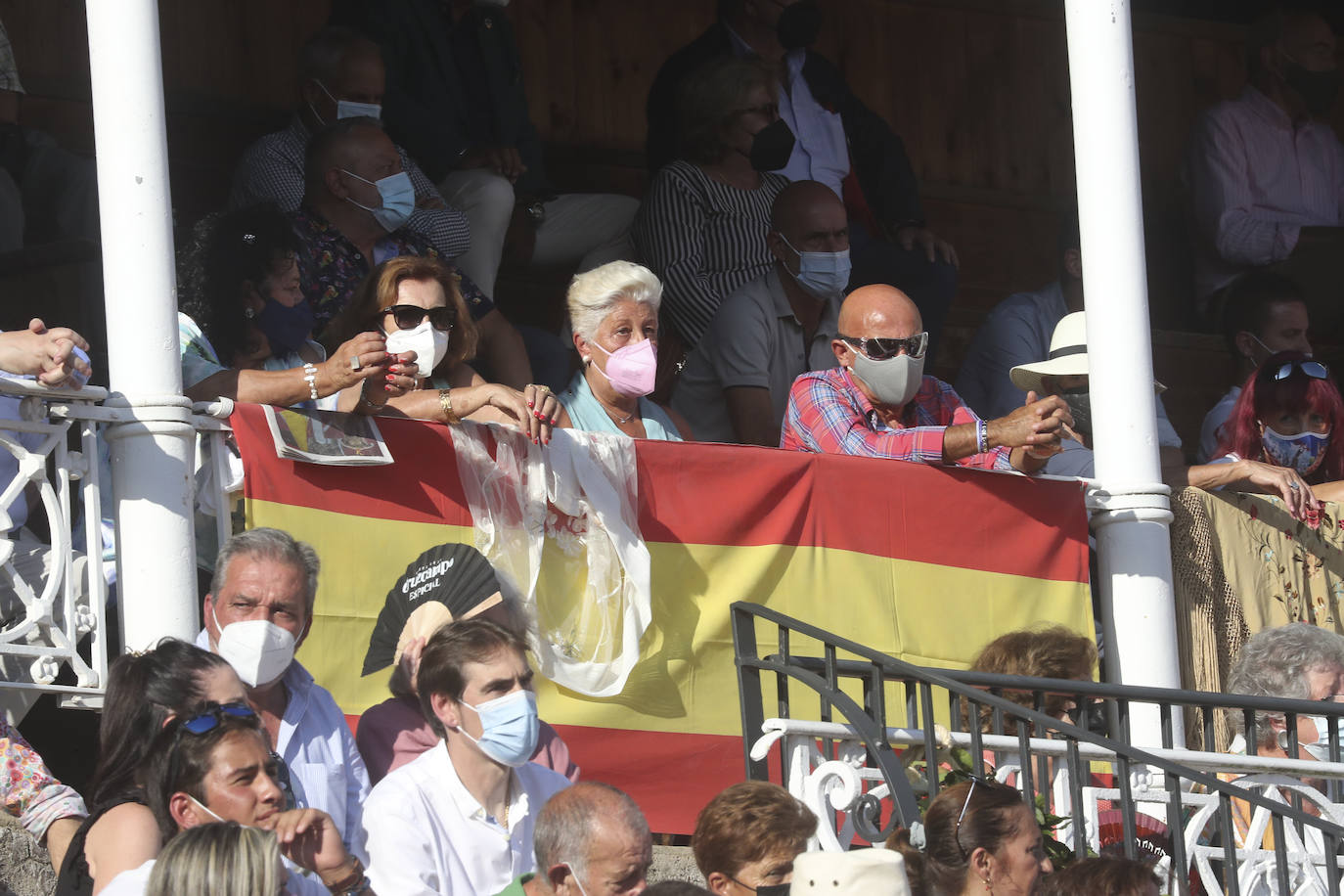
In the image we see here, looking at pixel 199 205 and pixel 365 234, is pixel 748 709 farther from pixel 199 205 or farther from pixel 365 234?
pixel 199 205

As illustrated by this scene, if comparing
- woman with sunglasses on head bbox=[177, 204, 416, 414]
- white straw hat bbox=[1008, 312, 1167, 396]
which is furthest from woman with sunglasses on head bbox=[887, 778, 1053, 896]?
white straw hat bbox=[1008, 312, 1167, 396]

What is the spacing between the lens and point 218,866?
4.12 m

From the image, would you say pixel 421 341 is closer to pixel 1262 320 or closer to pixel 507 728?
pixel 507 728

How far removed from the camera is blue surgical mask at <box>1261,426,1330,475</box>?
343 inches

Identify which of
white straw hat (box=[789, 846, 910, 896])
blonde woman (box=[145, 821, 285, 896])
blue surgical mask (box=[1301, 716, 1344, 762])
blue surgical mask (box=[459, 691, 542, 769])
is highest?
blue surgical mask (box=[459, 691, 542, 769])

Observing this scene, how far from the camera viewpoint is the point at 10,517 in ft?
19.7

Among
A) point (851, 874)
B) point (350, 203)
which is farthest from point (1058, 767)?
point (350, 203)

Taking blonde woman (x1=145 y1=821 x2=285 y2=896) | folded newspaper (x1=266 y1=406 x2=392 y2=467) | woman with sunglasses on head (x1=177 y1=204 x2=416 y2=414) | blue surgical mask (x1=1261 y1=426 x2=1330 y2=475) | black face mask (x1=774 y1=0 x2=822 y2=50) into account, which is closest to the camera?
blonde woman (x1=145 y1=821 x2=285 y2=896)

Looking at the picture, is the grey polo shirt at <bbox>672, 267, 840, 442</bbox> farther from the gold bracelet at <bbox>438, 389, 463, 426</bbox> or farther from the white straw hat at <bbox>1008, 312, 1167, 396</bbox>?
the gold bracelet at <bbox>438, 389, 463, 426</bbox>

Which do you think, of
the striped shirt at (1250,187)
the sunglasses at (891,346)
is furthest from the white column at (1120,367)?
the striped shirt at (1250,187)

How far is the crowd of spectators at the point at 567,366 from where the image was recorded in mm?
4922

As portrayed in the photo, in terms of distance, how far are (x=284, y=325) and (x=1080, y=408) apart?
11.2 feet

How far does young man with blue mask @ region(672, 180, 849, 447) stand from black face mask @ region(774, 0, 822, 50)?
58.7 inches

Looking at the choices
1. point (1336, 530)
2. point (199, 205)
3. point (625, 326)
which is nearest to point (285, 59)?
point (199, 205)
